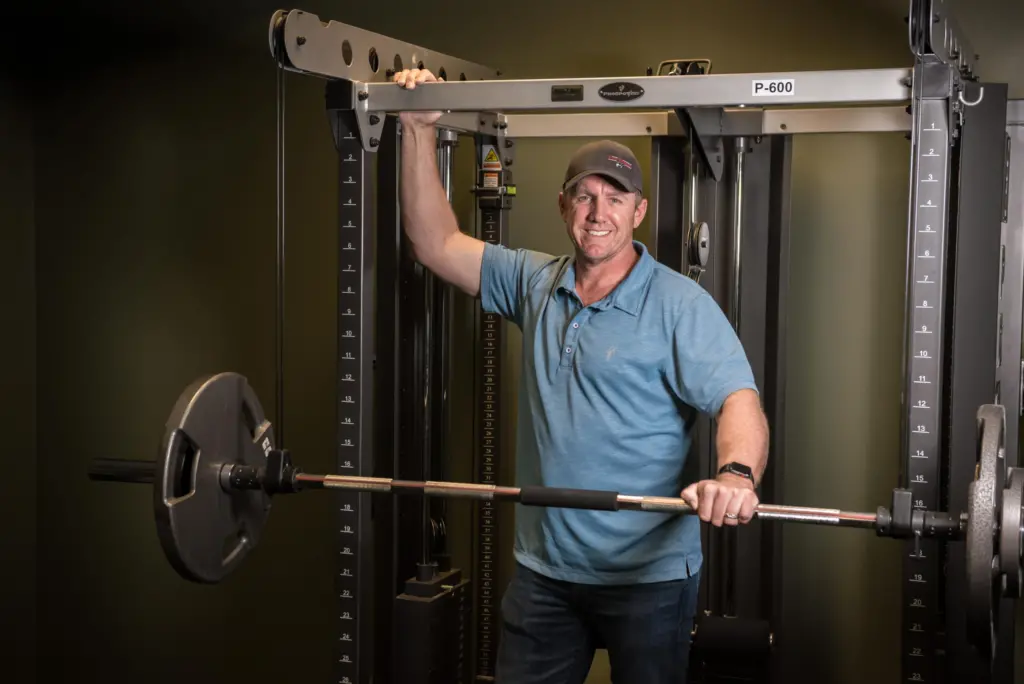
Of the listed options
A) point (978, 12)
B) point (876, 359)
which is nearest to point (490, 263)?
point (876, 359)

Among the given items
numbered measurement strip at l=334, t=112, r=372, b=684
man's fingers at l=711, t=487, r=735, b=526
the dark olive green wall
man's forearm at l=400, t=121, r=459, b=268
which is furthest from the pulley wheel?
the dark olive green wall

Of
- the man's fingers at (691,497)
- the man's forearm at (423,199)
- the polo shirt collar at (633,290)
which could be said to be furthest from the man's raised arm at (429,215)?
the man's fingers at (691,497)

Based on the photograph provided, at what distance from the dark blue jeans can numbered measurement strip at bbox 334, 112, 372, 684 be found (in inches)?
14.1

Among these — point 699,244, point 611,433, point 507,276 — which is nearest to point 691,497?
point 611,433

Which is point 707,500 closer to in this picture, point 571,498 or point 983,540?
point 571,498

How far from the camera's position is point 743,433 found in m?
2.31

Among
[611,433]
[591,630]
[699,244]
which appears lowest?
[591,630]

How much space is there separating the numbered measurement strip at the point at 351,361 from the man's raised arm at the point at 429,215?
0.11 m

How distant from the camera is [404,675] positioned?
3131 mm

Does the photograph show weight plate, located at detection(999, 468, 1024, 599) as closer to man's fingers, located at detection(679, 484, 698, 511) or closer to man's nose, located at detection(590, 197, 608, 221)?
man's fingers, located at detection(679, 484, 698, 511)

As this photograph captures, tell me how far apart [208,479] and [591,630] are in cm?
87

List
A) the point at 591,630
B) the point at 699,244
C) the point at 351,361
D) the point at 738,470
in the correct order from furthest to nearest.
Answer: the point at 699,244, the point at 351,361, the point at 591,630, the point at 738,470

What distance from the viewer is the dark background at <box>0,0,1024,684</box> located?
12.0 feet

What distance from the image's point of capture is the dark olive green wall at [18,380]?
13.9ft
